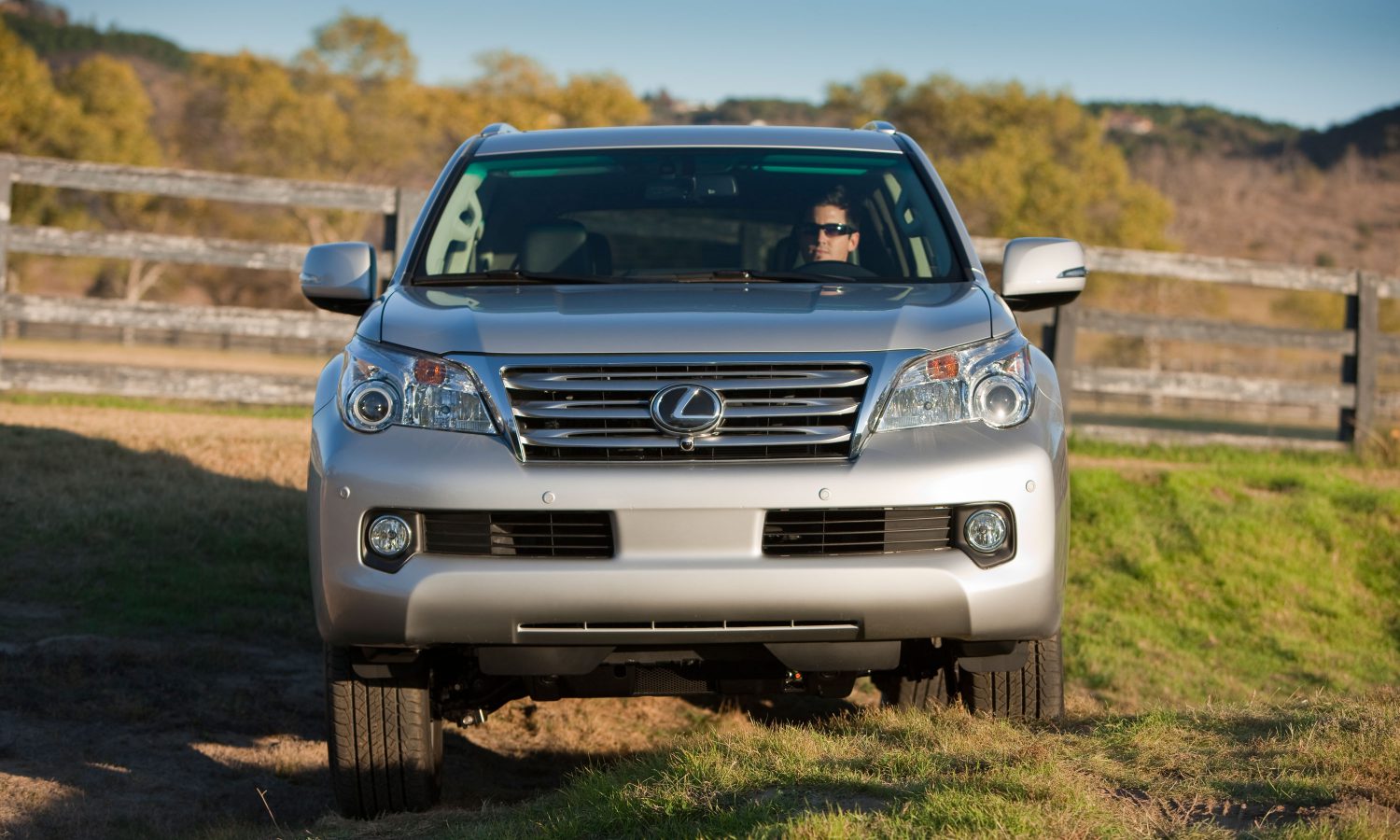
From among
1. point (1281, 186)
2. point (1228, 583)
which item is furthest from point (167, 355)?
point (1281, 186)

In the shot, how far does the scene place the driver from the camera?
505 centimetres

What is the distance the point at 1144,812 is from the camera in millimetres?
3342

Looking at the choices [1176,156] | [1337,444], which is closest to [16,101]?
[1337,444]

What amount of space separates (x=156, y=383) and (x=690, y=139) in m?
7.01

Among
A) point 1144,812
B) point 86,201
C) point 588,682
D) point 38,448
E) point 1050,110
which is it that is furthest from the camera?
point 1050,110

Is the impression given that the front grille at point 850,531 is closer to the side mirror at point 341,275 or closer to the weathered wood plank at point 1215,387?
the side mirror at point 341,275

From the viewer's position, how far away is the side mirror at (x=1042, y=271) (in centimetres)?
477

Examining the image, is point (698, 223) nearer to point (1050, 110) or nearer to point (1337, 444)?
point (1337, 444)

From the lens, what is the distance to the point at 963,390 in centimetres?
391

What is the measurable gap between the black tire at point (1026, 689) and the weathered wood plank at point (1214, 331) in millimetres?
7773

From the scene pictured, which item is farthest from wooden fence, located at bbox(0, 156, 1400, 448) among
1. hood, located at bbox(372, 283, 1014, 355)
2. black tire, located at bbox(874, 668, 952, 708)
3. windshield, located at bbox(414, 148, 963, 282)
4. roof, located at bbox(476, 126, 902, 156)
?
hood, located at bbox(372, 283, 1014, 355)

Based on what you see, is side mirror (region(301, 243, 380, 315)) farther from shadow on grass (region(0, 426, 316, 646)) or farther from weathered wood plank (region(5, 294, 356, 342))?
weathered wood plank (region(5, 294, 356, 342))

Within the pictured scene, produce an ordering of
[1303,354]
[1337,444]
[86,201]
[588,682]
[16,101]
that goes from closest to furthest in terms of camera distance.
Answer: [588,682]
[1337,444]
[16,101]
[86,201]
[1303,354]

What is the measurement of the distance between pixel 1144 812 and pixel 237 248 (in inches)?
367
